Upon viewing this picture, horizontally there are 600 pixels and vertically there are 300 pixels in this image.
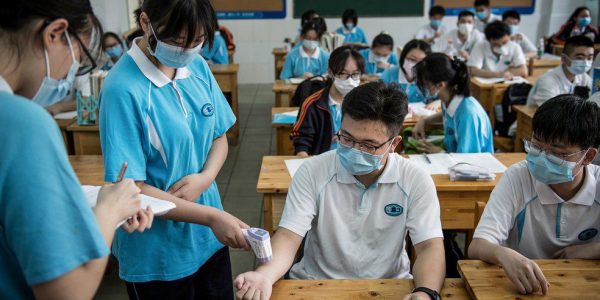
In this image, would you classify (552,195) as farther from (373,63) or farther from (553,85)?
(373,63)

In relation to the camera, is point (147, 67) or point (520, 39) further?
point (520, 39)

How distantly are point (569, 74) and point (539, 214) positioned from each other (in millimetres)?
2810

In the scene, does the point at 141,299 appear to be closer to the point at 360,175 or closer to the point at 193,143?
the point at 193,143

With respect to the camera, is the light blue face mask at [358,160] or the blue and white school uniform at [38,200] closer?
the blue and white school uniform at [38,200]

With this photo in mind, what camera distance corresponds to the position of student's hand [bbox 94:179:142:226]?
907 mm

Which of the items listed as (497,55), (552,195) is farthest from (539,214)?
(497,55)

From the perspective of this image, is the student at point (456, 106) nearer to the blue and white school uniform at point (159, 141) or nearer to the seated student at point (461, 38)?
the blue and white school uniform at point (159, 141)

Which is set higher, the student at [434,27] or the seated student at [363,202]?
the student at [434,27]

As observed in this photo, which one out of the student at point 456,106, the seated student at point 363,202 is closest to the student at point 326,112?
the student at point 456,106

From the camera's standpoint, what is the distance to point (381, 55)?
573cm

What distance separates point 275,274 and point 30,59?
0.87 meters

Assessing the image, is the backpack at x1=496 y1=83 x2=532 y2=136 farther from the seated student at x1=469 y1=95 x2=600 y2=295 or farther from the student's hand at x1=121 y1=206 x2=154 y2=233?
the student's hand at x1=121 y1=206 x2=154 y2=233

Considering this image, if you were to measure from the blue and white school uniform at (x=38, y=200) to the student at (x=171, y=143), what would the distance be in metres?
0.64

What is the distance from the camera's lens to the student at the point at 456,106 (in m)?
2.79
